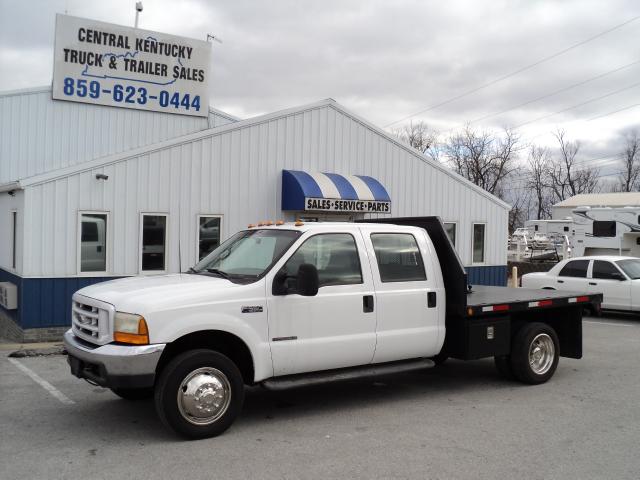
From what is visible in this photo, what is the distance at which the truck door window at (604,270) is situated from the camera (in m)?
14.6

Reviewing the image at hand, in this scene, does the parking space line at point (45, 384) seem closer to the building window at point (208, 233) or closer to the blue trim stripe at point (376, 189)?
the building window at point (208, 233)

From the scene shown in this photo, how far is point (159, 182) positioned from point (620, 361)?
8.74m

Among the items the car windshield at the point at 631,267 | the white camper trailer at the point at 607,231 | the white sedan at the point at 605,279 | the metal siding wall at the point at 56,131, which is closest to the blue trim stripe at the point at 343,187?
the metal siding wall at the point at 56,131

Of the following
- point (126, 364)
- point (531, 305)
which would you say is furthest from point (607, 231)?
point (126, 364)

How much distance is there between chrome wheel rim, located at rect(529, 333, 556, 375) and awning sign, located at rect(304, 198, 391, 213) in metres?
6.36

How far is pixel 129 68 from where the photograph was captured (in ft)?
47.3

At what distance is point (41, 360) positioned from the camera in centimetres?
955

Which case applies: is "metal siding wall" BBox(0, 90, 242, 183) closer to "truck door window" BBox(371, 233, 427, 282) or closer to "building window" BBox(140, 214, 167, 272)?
"building window" BBox(140, 214, 167, 272)

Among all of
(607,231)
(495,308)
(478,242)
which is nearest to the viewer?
(495,308)

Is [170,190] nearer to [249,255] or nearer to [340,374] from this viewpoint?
[249,255]

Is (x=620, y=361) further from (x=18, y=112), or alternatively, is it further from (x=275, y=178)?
(x=18, y=112)

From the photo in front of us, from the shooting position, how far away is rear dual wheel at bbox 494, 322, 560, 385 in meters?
7.73

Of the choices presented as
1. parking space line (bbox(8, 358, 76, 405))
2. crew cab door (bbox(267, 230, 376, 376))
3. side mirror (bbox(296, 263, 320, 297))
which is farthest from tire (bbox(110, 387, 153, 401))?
side mirror (bbox(296, 263, 320, 297))

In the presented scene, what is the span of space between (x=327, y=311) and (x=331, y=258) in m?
0.59
